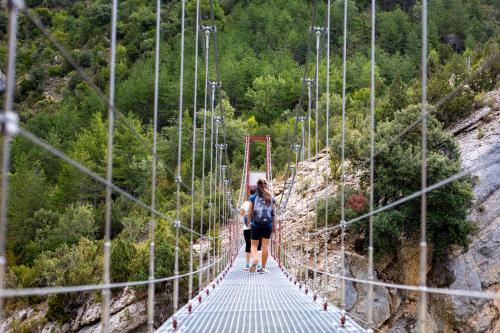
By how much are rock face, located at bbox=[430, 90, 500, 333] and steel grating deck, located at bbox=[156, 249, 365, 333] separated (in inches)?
387

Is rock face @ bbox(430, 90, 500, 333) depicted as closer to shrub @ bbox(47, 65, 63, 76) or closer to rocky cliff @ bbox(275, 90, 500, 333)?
rocky cliff @ bbox(275, 90, 500, 333)

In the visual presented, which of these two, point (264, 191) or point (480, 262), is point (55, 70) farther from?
point (264, 191)

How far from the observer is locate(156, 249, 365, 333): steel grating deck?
3.61 metres

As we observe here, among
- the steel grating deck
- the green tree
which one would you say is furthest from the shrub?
the steel grating deck

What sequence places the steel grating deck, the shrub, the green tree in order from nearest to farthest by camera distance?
1. the steel grating deck
2. the green tree
3. the shrub

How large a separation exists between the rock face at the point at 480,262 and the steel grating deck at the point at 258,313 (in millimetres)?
9821

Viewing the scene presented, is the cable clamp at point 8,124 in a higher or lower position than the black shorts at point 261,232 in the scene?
higher

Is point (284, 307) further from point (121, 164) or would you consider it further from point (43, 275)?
point (121, 164)

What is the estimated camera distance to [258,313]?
4.44 m

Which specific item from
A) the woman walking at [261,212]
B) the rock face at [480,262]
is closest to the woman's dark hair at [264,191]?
the woman walking at [261,212]

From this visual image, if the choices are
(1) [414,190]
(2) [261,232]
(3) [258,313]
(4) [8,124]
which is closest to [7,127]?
(4) [8,124]

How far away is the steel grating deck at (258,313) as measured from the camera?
11.9ft

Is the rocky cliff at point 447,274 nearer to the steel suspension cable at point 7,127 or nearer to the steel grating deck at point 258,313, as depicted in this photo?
the steel grating deck at point 258,313

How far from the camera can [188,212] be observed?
21.8m
